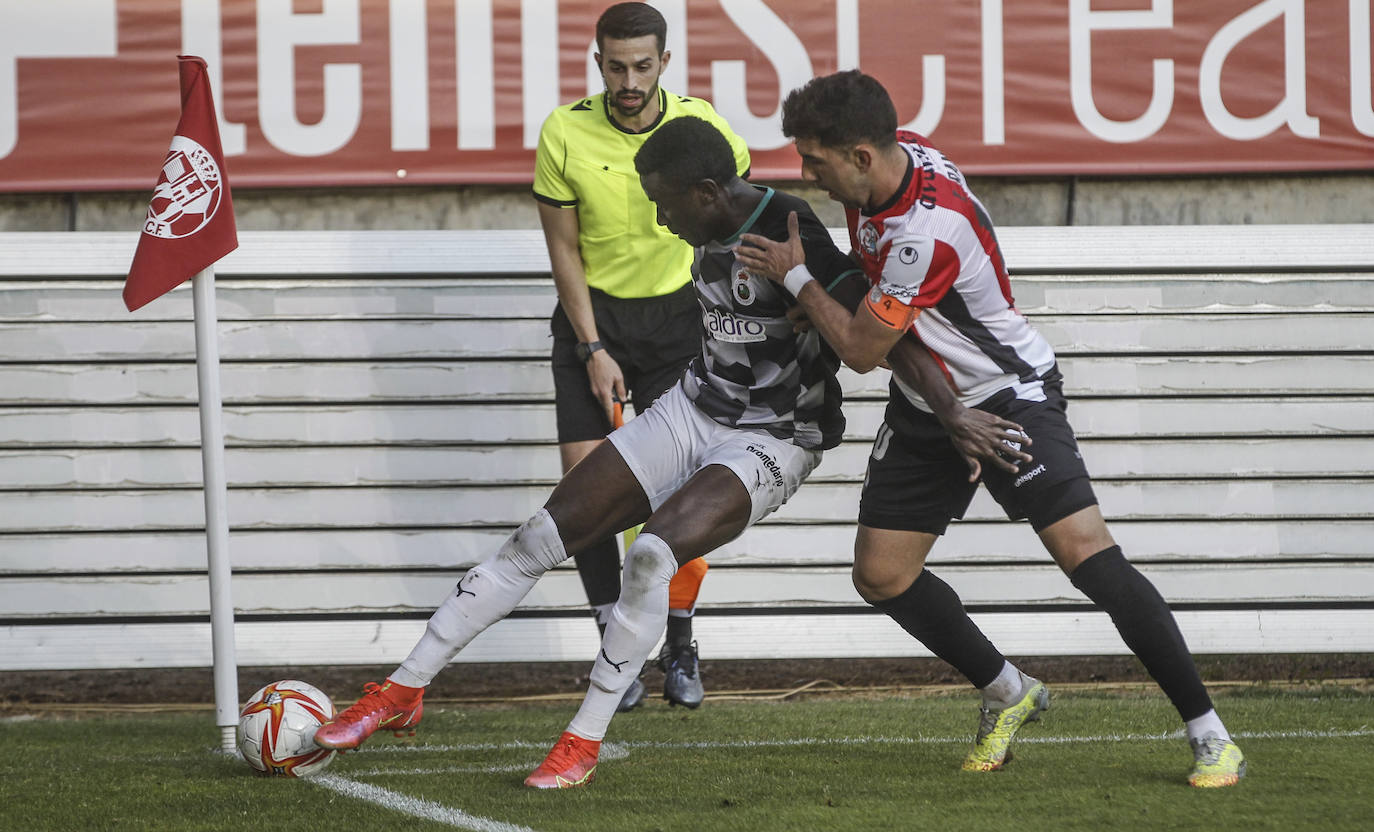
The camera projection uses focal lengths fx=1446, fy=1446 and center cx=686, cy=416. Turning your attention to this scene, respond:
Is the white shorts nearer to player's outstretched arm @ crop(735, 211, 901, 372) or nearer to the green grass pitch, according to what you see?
player's outstretched arm @ crop(735, 211, 901, 372)

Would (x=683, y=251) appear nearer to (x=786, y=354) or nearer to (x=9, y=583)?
(x=786, y=354)

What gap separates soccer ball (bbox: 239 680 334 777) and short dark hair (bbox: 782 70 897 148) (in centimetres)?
210

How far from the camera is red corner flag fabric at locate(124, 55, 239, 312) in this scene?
177 inches

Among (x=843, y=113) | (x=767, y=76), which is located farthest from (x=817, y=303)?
(x=767, y=76)

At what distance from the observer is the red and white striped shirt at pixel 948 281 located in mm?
3674

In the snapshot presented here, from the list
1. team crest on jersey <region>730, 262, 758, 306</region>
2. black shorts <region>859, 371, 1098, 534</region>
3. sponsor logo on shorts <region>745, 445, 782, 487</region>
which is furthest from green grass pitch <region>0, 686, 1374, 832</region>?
team crest on jersey <region>730, 262, 758, 306</region>

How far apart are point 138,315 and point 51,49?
127cm

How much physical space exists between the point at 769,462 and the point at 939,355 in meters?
0.55

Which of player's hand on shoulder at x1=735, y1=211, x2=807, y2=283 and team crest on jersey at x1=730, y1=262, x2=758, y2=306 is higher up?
player's hand on shoulder at x1=735, y1=211, x2=807, y2=283

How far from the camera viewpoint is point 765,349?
4117 millimetres

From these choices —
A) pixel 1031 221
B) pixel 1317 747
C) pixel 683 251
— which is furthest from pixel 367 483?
pixel 1317 747

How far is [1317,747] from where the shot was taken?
447 centimetres

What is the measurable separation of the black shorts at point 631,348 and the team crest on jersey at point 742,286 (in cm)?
131

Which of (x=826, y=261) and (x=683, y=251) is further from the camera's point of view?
(x=683, y=251)
